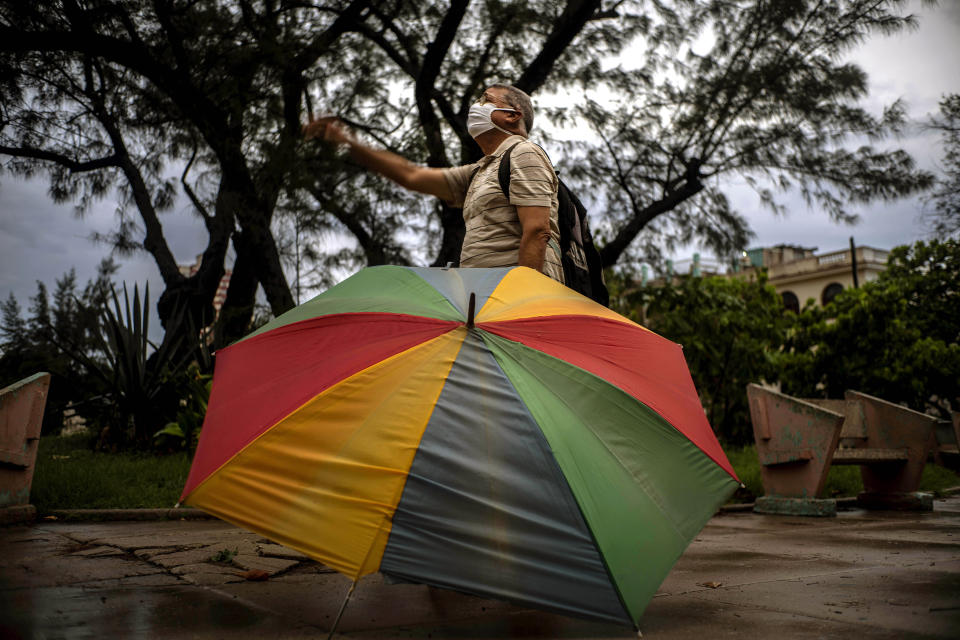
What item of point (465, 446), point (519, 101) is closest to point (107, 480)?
point (519, 101)

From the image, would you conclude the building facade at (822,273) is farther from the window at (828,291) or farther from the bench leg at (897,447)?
the bench leg at (897,447)

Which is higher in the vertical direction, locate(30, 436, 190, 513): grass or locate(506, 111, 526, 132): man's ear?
locate(506, 111, 526, 132): man's ear

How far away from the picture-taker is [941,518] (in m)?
5.92

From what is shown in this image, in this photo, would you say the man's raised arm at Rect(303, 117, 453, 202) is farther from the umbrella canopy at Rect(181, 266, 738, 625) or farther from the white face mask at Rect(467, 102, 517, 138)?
the umbrella canopy at Rect(181, 266, 738, 625)

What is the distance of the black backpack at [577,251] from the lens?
10.6 ft

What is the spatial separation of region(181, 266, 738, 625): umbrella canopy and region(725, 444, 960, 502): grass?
5438 mm

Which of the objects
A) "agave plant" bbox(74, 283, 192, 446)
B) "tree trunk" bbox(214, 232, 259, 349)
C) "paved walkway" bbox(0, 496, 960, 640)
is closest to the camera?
"paved walkway" bbox(0, 496, 960, 640)

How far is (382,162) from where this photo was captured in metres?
3.35

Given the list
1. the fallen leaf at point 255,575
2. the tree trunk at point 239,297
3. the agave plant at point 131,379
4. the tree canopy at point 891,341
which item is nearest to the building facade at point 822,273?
the tree canopy at point 891,341

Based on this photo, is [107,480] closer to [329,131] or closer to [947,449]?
[329,131]

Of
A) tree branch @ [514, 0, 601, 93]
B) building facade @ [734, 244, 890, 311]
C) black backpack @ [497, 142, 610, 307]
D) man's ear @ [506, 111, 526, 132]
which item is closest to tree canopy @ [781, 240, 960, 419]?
tree branch @ [514, 0, 601, 93]

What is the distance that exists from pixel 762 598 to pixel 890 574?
0.83m

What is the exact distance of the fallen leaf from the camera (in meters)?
3.24

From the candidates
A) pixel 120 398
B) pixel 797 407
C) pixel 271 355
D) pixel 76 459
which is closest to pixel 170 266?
pixel 120 398
